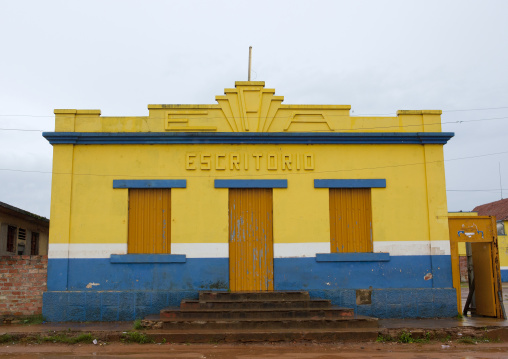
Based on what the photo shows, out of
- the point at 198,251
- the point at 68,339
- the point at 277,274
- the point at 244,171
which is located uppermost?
the point at 244,171

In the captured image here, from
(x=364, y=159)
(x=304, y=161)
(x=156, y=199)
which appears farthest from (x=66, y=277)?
(x=364, y=159)

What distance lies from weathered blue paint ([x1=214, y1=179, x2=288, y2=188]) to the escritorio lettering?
1.01 feet

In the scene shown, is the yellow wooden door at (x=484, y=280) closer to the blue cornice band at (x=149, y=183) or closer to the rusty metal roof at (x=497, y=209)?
the blue cornice band at (x=149, y=183)

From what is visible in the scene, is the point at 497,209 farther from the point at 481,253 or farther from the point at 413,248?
the point at 413,248

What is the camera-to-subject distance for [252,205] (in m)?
12.4

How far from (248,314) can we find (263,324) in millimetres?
496

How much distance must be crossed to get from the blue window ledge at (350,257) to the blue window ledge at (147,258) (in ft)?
11.1

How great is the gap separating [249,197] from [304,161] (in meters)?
1.66

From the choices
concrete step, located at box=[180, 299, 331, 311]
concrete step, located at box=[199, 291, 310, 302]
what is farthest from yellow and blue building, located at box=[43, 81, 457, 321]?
concrete step, located at box=[180, 299, 331, 311]

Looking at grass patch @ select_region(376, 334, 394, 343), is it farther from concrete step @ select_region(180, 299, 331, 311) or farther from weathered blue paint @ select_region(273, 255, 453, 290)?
weathered blue paint @ select_region(273, 255, 453, 290)

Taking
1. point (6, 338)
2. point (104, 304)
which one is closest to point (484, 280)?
point (104, 304)

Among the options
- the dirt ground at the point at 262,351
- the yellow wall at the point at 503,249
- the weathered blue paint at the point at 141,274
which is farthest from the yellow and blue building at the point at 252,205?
the yellow wall at the point at 503,249

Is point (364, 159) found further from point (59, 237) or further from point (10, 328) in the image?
point (10, 328)

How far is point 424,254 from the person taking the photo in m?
12.3
